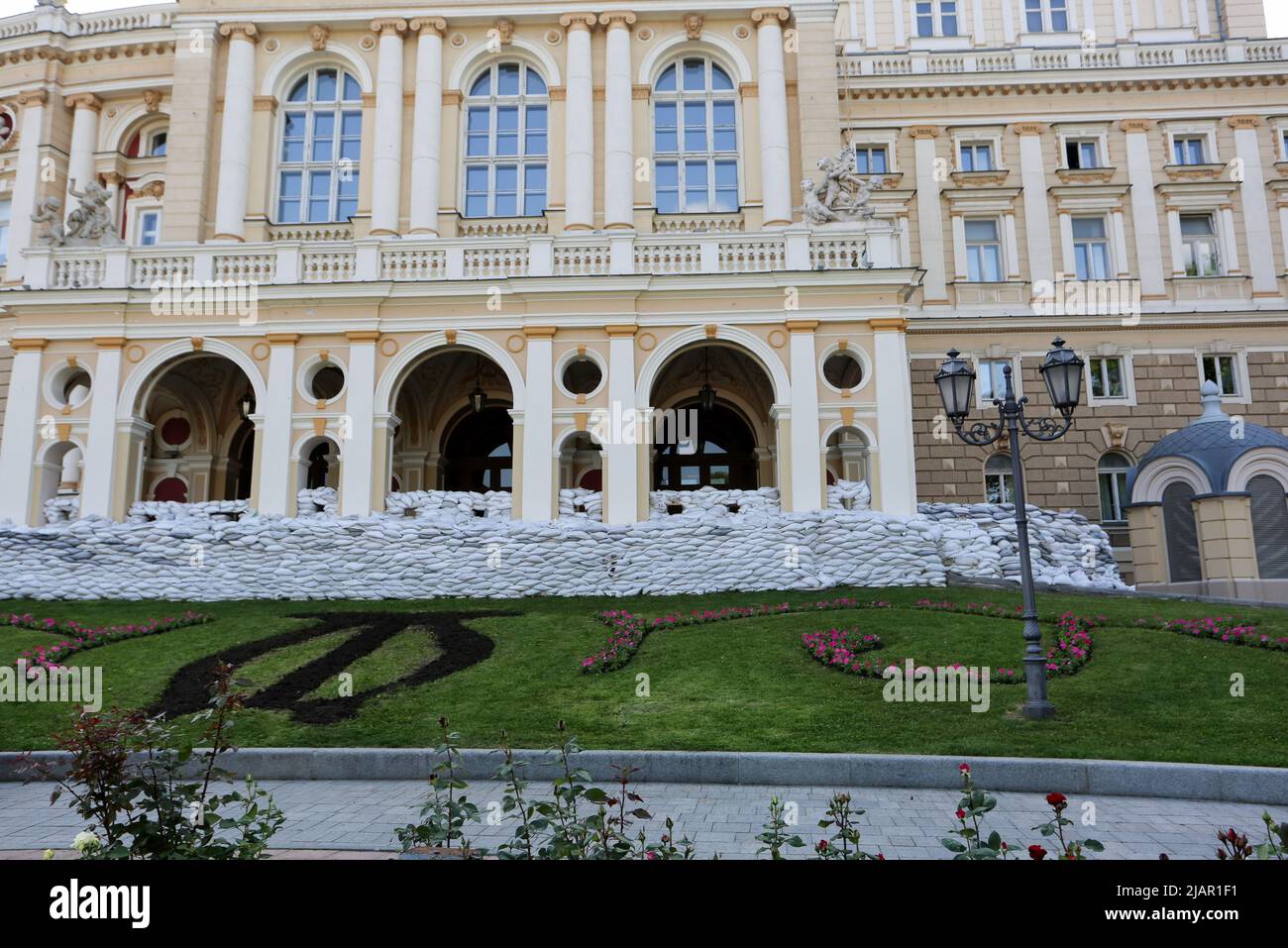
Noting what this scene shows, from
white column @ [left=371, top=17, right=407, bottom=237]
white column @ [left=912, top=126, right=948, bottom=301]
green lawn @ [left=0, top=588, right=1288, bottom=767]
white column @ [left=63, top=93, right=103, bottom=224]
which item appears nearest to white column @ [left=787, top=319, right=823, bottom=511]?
green lawn @ [left=0, top=588, right=1288, bottom=767]

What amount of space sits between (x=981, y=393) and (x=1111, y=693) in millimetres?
20585

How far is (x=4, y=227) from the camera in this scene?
33188 mm

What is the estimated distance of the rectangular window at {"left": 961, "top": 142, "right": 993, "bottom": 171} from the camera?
33438 mm

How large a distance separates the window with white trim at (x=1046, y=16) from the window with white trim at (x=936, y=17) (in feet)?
9.98

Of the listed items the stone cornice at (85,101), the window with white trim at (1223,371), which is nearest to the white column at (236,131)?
the stone cornice at (85,101)

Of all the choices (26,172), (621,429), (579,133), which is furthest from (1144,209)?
(26,172)

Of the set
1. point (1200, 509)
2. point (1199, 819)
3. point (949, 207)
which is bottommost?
point (1199, 819)

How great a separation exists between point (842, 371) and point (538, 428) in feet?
28.7

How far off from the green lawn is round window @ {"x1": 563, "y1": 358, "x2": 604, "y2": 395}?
10036 millimetres

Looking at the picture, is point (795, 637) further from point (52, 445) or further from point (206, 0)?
point (206, 0)

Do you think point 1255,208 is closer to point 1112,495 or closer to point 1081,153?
point 1081,153

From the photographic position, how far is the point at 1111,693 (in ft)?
38.2

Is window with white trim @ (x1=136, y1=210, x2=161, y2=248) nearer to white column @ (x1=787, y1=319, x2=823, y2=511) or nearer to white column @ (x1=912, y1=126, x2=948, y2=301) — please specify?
white column @ (x1=787, y1=319, x2=823, y2=511)
